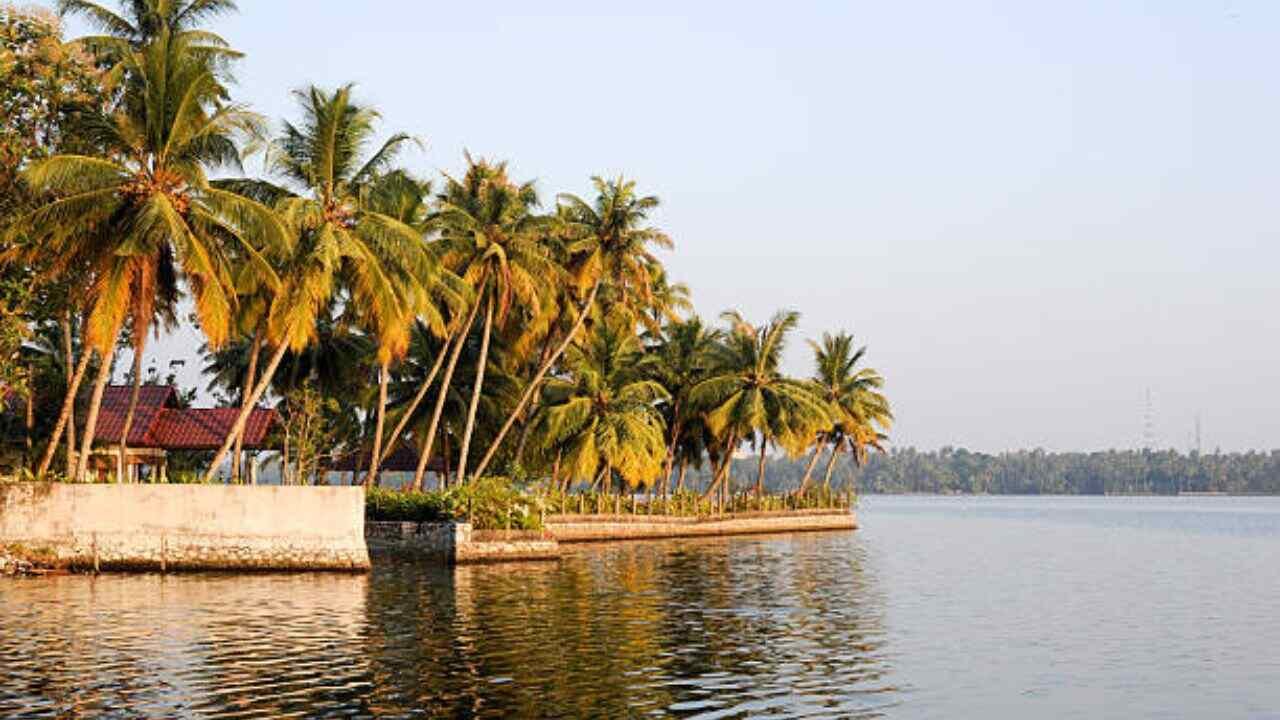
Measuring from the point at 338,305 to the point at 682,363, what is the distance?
72.6 ft

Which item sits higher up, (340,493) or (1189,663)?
(340,493)

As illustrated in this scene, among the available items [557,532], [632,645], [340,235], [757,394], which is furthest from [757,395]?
[632,645]

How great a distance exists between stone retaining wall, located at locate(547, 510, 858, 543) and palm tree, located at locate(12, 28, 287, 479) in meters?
16.1

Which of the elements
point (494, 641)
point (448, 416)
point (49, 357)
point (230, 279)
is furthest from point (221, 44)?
point (494, 641)

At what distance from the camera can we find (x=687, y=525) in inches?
2544

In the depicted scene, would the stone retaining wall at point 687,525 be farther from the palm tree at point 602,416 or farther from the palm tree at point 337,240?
the palm tree at point 337,240

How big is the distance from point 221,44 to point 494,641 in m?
27.7

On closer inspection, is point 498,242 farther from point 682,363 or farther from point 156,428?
point 682,363

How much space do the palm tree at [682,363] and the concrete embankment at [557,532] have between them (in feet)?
17.4

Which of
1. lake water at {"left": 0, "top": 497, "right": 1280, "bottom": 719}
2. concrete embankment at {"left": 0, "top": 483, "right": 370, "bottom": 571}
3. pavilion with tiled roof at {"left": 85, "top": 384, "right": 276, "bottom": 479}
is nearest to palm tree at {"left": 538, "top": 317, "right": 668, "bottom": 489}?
pavilion with tiled roof at {"left": 85, "top": 384, "right": 276, "bottom": 479}

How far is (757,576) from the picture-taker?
125ft

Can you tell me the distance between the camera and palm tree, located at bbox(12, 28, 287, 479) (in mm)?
31141

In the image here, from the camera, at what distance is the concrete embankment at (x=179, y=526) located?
31.9m

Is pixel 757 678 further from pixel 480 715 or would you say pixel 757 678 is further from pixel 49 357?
pixel 49 357
